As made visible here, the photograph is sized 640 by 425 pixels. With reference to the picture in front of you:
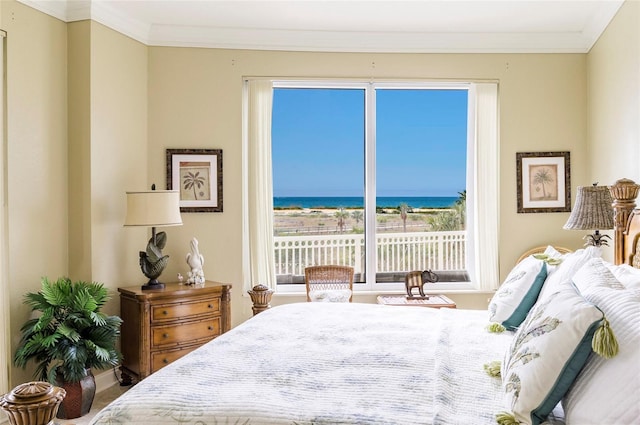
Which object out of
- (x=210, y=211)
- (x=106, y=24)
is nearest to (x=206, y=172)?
(x=210, y=211)

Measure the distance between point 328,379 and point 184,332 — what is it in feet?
7.84

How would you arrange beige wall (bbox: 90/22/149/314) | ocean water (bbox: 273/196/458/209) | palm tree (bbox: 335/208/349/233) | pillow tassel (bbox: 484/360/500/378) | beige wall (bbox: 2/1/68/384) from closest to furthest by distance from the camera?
pillow tassel (bbox: 484/360/500/378) → beige wall (bbox: 2/1/68/384) → beige wall (bbox: 90/22/149/314) → ocean water (bbox: 273/196/458/209) → palm tree (bbox: 335/208/349/233)

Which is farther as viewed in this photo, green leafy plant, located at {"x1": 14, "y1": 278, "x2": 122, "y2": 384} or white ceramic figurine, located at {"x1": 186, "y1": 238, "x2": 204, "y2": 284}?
white ceramic figurine, located at {"x1": 186, "y1": 238, "x2": 204, "y2": 284}

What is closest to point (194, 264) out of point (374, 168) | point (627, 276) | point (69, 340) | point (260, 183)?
point (260, 183)

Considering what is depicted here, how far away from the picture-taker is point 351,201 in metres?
4.94

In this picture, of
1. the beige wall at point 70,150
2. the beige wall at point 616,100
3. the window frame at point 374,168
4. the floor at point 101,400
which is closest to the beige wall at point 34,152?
the beige wall at point 70,150

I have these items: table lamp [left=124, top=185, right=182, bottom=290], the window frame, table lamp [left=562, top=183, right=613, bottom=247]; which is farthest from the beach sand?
table lamp [left=562, top=183, right=613, bottom=247]

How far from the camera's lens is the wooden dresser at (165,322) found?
3.71 m

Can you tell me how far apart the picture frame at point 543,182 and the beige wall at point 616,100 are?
0.21m

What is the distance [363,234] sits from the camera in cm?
475

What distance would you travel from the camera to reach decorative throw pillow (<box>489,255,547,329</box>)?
7.96 feet

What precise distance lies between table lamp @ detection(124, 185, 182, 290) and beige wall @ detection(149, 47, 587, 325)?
0.46m

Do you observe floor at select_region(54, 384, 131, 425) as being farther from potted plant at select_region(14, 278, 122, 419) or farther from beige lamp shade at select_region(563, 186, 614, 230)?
beige lamp shade at select_region(563, 186, 614, 230)

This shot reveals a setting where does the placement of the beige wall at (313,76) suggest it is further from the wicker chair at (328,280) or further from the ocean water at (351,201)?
the ocean water at (351,201)
